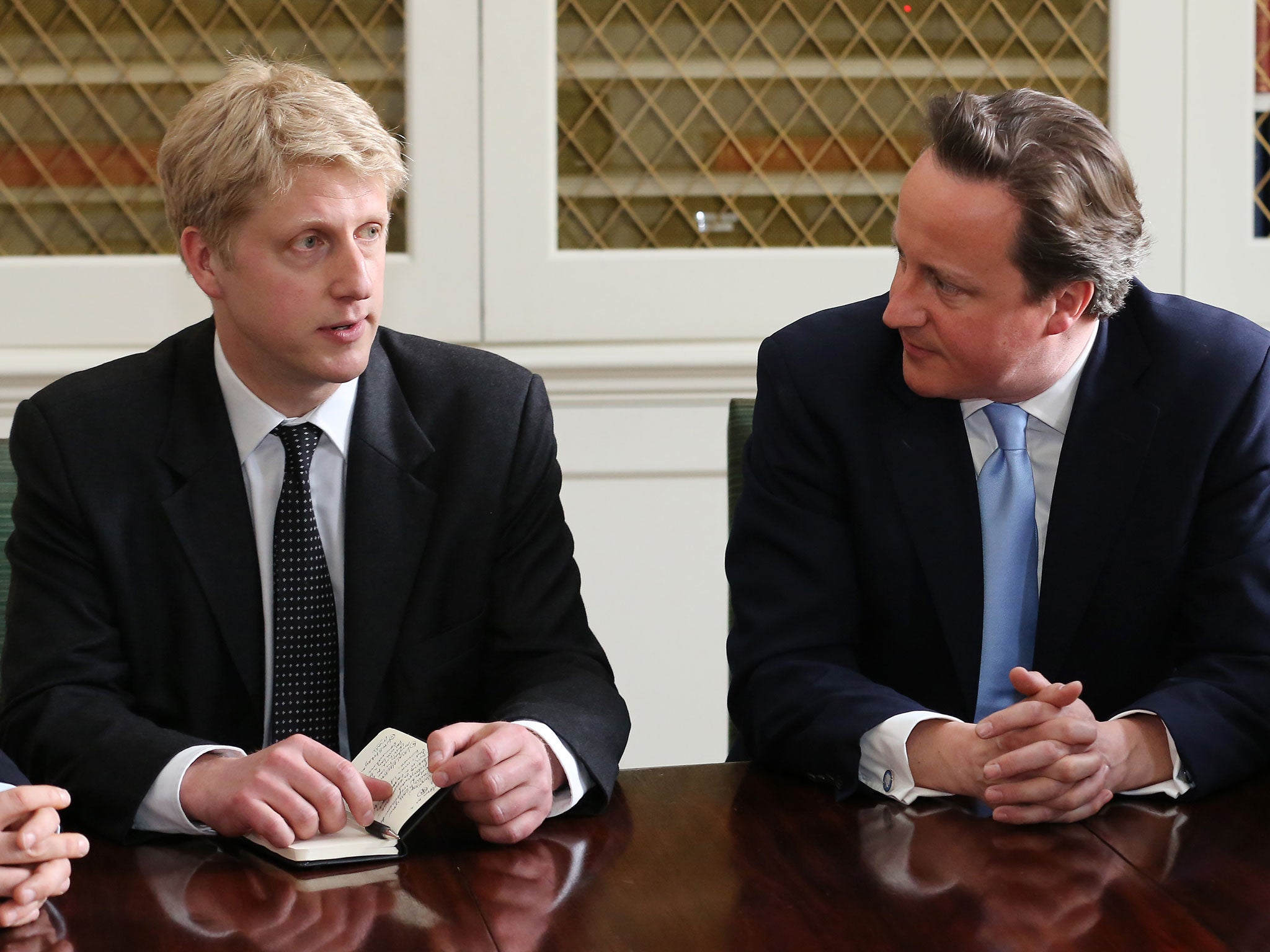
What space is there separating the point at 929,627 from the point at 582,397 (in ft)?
3.91

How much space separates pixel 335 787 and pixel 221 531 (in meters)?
0.47

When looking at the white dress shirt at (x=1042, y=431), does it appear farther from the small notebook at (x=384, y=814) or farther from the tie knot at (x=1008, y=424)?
the small notebook at (x=384, y=814)

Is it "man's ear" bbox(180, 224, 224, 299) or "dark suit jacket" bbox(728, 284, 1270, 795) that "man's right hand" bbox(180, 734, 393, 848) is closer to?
"dark suit jacket" bbox(728, 284, 1270, 795)

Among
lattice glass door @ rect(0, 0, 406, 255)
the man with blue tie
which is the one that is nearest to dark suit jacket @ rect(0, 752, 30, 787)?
Result: the man with blue tie

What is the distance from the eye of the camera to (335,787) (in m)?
1.26

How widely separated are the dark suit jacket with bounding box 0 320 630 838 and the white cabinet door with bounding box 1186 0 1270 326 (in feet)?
5.51

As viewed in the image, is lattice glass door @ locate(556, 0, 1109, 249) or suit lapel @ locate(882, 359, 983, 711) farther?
lattice glass door @ locate(556, 0, 1109, 249)

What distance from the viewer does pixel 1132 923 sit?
3.58ft

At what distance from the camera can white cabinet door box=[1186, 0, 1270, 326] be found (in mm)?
2789

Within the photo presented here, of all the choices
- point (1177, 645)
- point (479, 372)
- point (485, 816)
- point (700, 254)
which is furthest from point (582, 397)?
point (485, 816)

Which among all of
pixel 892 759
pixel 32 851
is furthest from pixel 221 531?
pixel 892 759

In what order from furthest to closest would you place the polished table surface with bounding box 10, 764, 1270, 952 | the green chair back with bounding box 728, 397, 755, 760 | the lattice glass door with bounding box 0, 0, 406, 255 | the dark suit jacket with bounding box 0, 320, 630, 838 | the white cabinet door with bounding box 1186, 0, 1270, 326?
the white cabinet door with bounding box 1186, 0, 1270, 326
the lattice glass door with bounding box 0, 0, 406, 255
the green chair back with bounding box 728, 397, 755, 760
the dark suit jacket with bounding box 0, 320, 630, 838
the polished table surface with bounding box 10, 764, 1270, 952

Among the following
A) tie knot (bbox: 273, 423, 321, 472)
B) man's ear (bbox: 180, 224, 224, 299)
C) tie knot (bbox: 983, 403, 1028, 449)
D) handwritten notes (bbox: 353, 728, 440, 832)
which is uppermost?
man's ear (bbox: 180, 224, 224, 299)

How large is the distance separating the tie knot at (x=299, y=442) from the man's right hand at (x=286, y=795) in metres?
0.44
